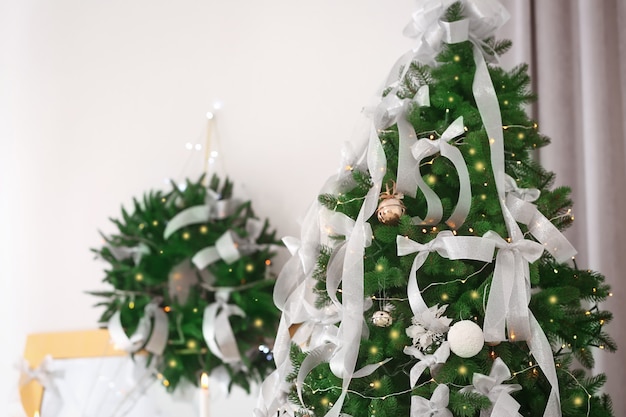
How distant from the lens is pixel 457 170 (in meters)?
0.99

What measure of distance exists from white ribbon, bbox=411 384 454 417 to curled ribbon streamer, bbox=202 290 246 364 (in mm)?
766

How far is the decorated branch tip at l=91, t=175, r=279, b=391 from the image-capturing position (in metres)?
1.64

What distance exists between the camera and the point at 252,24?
1.93 metres

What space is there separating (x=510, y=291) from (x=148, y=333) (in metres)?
0.98

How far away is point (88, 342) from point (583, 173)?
128 cm

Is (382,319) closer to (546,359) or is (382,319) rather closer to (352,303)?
(352,303)

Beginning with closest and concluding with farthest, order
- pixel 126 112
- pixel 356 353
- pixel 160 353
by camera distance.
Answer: pixel 356 353 < pixel 160 353 < pixel 126 112

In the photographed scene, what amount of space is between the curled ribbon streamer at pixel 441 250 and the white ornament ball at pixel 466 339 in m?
0.05

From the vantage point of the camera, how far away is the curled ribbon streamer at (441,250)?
36.7 inches

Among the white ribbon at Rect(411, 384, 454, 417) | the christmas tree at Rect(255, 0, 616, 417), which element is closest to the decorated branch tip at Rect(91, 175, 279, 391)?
the christmas tree at Rect(255, 0, 616, 417)

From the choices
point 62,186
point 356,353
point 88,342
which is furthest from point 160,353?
point 356,353

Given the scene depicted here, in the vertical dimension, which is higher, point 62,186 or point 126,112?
point 126,112

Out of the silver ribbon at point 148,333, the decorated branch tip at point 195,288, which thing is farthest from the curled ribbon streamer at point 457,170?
the silver ribbon at point 148,333

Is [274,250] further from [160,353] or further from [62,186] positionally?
[62,186]
